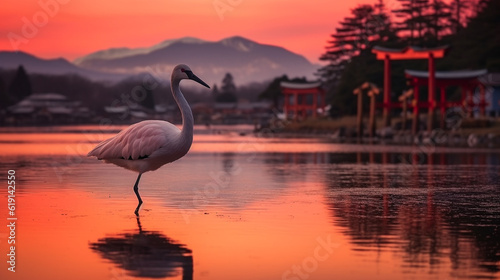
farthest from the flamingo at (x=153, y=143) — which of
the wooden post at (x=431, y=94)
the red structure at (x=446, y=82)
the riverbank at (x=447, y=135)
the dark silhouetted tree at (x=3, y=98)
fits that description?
the dark silhouetted tree at (x=3, y=98)

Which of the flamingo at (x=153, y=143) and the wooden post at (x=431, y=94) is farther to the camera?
the wooden post at (x=431, y=94)

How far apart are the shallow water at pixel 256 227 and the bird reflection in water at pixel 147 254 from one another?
12mm

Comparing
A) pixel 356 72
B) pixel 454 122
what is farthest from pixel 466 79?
pixel 356 72

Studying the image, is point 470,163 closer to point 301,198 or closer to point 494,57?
point 301,198

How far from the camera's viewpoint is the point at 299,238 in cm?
1070

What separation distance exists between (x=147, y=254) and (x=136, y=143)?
175 inches

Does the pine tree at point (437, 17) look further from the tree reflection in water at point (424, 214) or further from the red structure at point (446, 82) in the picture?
the tree reflection in water at point (424, 214)

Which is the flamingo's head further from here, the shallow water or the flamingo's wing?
the shallow water

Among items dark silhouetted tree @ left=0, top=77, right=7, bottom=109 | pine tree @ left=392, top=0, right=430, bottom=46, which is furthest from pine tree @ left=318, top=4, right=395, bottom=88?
dark silhouetted tree @ left=0, top=77, right=7, bottom=109

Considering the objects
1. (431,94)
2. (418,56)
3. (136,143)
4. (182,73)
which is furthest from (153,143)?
(418,56)

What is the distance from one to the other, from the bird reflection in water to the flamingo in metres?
2.49

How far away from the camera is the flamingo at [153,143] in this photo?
13336 millimetres

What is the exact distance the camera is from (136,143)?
44.6 feet

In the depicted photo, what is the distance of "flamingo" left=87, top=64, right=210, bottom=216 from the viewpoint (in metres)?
13.3
